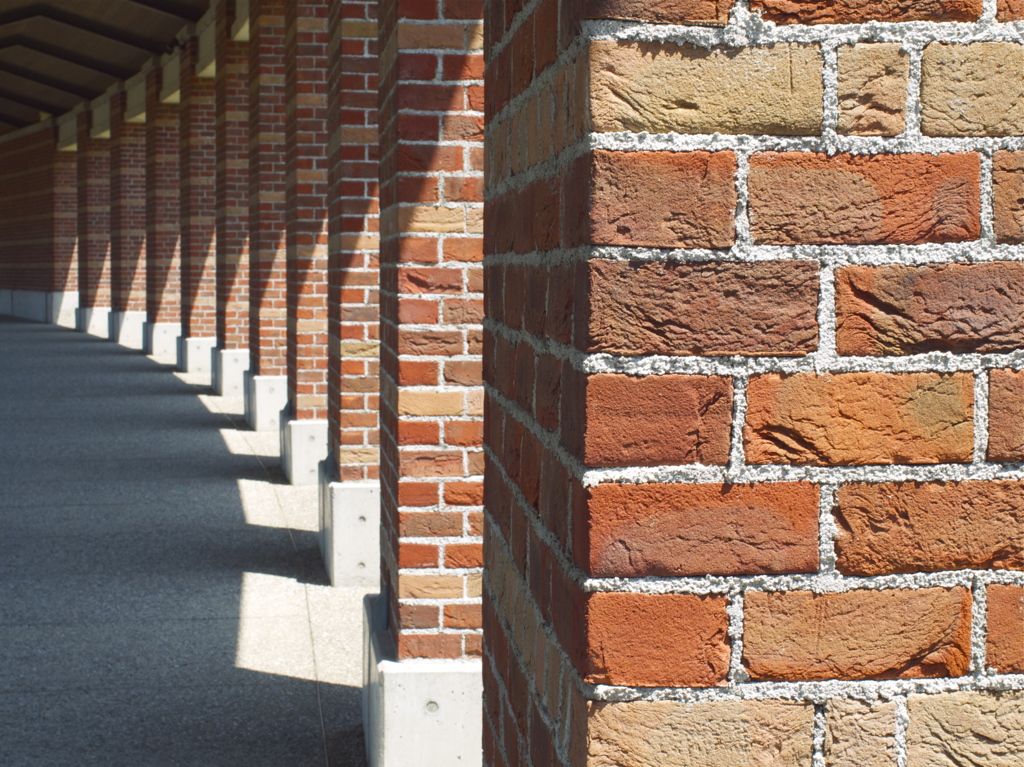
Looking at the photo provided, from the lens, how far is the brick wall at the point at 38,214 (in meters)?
26.8

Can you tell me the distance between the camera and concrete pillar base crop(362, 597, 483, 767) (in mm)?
3787

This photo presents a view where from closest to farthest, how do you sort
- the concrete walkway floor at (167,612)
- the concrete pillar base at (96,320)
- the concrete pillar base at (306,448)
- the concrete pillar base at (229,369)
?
the concrete walkway floor at (167,612), the concrete pillar base at (306,448), the concrete pillar base at (229,369), the concrete pillar base at (96,320)

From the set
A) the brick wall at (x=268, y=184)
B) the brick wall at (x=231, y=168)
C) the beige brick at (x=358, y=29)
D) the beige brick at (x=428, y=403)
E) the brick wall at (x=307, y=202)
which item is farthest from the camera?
the brick wall at (x=231, y=168)

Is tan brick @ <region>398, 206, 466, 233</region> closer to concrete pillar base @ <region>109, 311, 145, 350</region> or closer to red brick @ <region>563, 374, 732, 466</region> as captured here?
red brick @ <region>563, 374, 732, 466</region>

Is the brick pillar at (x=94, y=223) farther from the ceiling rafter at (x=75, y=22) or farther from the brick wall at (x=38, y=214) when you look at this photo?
the ceiling rafter at (x=75, y=22)

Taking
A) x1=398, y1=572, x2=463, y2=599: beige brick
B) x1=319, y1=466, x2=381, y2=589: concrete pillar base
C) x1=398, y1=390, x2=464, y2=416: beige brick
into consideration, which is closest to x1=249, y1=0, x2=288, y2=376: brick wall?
x1=319, y1=466, x2=381, y2=589: concrete pillar base

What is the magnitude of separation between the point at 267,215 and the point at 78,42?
9.67m

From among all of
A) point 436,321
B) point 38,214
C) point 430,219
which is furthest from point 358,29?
point 38,214

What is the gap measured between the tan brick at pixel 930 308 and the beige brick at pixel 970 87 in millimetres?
122

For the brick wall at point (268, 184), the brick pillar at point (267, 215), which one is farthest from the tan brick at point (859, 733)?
the brick wall at point (268, 184)

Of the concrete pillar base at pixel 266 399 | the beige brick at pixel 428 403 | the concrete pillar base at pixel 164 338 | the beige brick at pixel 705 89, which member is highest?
the beige brick at pixel 705 89

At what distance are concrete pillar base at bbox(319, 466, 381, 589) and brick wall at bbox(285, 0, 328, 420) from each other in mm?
2579

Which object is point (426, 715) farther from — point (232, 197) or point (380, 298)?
point (232, 197)

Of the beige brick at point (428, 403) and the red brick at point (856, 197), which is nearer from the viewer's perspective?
the red brick at point (856, 197)
